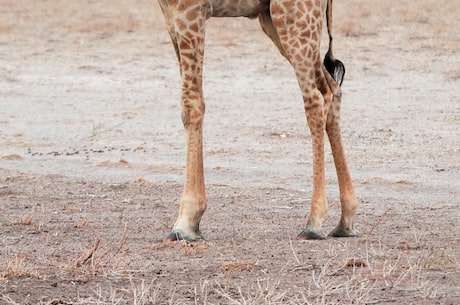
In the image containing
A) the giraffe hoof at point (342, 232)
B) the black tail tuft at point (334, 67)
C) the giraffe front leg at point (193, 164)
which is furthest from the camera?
the black tail tuft at point (334, 67)

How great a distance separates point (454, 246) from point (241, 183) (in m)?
3.16

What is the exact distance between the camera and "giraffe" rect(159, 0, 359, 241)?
22.4 feet

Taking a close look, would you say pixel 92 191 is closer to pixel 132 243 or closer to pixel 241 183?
pixel 241 183

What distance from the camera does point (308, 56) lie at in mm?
6945

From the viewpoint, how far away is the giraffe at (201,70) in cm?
684

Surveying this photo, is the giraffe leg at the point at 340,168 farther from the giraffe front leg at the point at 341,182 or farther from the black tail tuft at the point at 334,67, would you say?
the black tail tuft at the point at 334,67

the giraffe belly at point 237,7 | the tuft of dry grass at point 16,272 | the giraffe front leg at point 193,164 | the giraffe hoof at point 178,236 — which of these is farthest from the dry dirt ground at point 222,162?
the giraffe belly at point 237,7

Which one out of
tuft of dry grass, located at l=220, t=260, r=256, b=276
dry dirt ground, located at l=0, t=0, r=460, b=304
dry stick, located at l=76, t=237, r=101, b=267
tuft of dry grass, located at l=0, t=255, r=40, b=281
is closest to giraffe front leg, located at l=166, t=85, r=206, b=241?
dry dirt ground, located at l=0, t=0, r=460, b=304

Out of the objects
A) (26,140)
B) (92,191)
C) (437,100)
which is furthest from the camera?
(437,100)

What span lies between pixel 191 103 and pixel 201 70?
195 mm

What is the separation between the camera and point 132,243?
A: 6770 millimetres

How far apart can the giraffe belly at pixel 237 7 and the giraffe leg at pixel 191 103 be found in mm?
118

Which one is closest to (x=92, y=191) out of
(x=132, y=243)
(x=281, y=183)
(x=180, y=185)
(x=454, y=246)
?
(x=180, y=185)

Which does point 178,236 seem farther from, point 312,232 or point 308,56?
point 308,56
